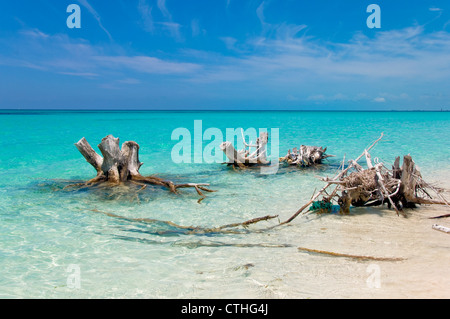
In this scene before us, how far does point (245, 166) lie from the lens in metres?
14.0

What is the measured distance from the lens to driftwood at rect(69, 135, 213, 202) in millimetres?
10125

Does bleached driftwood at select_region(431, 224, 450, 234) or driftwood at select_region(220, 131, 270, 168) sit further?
driftwood at select_region(220, 131, 270, 168)

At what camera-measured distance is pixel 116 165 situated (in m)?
10.4

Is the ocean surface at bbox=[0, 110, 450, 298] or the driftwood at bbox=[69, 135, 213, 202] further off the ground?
the driftwood at bbox=[69, 135, 213, 202]

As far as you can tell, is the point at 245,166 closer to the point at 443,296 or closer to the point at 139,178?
the point at 139,178

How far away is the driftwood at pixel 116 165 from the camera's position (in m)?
10.1

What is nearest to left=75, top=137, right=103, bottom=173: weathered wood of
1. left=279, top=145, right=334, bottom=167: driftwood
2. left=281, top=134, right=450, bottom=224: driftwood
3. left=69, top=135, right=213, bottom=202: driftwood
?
left=69, top=135, right=213, bottom=202: driftwood

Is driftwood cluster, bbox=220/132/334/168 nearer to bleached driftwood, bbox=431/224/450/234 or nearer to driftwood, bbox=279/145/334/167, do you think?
driftwood, bbox=279/145/334/167

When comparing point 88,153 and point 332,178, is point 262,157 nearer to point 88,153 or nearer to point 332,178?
point 332,178

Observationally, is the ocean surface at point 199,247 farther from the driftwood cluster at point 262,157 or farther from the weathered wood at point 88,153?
the driftwood cluster at point 262,157

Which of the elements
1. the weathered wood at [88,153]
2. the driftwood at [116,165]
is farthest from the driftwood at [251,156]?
the weathered wood at [88,153]

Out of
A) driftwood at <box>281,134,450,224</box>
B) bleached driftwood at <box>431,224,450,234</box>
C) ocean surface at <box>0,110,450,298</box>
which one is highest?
driftwood at <box>281,134,450,224</box>

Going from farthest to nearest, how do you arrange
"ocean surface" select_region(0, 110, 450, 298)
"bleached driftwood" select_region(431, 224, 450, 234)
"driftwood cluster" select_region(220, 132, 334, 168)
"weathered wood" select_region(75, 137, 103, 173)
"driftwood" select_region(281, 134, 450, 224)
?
"driftwood cluster" select_region(220, 132, 334, 168)
"weathered wood" select_region(75, 137, 103, 173)
"driftwood" select_region(281, 134, 450, 224)
"bleached driftwood" select_region(431, 224, 450, 234)
"ocean surface" select_region(0, 110, 450, 298)
